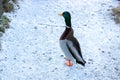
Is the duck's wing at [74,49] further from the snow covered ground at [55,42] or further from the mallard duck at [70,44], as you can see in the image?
the snow covered ground at [55,42]

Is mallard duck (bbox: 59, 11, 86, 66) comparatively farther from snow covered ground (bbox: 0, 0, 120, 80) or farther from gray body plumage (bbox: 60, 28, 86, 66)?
snow covered ground (bbox: 0, 0, 120, 80)

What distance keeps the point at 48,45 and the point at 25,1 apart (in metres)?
2.14

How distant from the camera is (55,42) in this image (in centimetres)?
795

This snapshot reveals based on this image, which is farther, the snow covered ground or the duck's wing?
the snow covered ground

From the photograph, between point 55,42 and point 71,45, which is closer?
point 71,45

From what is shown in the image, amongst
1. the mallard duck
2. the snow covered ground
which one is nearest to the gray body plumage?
the mallard duck

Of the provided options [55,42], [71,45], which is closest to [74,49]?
[71,45]

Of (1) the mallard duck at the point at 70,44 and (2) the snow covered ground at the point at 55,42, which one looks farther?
(2) the snow covered ground at the point at 55,42

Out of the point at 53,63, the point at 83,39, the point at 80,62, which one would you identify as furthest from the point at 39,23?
the point at 80,62

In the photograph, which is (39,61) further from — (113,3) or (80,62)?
(113,3)

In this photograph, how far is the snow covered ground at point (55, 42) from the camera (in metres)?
6.99

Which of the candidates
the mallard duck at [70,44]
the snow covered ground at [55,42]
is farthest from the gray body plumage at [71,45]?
the snow covered ground at [55,42]

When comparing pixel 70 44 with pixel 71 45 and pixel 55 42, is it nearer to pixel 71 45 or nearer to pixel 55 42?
pixel 71 45

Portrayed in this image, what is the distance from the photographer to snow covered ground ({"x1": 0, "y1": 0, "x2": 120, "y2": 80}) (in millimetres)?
6992
